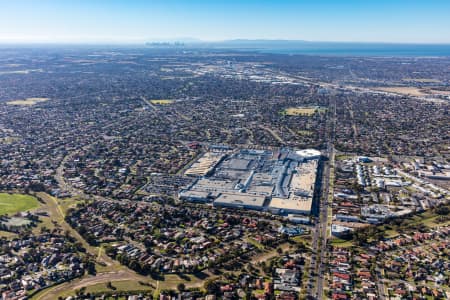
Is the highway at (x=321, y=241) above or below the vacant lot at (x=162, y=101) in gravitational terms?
below

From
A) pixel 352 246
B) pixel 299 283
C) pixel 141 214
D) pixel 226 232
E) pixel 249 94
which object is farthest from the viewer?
pixel 249 94

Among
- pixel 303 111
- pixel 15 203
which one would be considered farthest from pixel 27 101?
pixel 303 111

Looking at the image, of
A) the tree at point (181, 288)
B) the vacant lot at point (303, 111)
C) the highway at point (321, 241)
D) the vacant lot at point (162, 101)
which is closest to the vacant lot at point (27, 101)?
the vacant lot at point (162, 101)

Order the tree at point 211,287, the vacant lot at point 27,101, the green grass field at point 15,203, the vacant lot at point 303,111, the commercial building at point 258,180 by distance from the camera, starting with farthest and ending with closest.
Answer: the vacant lot at point 27,101, the vacant lot at point 303,111, the commercial building at point 258,180, the green grass field at point 15,203, the tree at point 211,287

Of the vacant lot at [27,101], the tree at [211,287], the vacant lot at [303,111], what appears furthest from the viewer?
the vacant lot at [27,101]

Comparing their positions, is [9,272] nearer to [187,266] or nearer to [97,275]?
[97,275]

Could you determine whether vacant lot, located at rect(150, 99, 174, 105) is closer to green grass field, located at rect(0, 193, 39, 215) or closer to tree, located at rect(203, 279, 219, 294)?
green grass field, located at rect(0, 193, 39, 215)

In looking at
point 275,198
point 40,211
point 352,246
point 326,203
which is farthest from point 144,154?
point 352,246

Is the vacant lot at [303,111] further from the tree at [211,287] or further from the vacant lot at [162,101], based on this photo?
the tree at [211,287]
